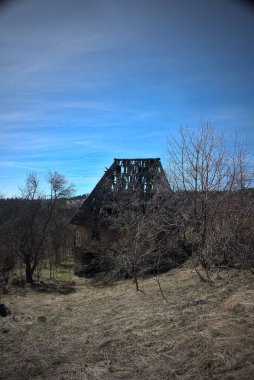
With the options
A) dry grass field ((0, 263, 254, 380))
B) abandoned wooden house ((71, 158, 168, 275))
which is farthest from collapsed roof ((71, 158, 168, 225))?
dry grass field ((0, 263, 254, 380))

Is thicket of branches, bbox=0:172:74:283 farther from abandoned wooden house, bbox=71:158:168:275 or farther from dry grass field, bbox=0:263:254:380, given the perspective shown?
dry grass field, bbox=0:263:254:380

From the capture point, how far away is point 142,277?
1686 cm

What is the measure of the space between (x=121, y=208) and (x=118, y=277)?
12.3 feet

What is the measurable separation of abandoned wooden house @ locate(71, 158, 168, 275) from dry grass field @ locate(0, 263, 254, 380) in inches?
380

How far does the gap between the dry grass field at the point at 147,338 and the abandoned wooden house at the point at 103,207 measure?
9.64 meters

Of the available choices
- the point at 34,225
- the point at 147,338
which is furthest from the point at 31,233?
the point at 147,338

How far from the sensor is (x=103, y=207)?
846 inches

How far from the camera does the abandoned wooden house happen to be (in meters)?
20.2

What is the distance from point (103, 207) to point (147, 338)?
15.3m

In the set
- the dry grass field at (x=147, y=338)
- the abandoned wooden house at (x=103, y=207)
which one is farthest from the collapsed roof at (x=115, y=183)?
the dry grass field at (x=147, y=338)

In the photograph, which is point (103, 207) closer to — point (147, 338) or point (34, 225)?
point (34, 225)

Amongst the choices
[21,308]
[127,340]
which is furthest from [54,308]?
[127,340]

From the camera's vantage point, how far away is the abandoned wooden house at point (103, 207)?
66.2ft

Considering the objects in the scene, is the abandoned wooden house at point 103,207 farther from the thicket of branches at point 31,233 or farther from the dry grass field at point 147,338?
the dry grass field at point 147,338
